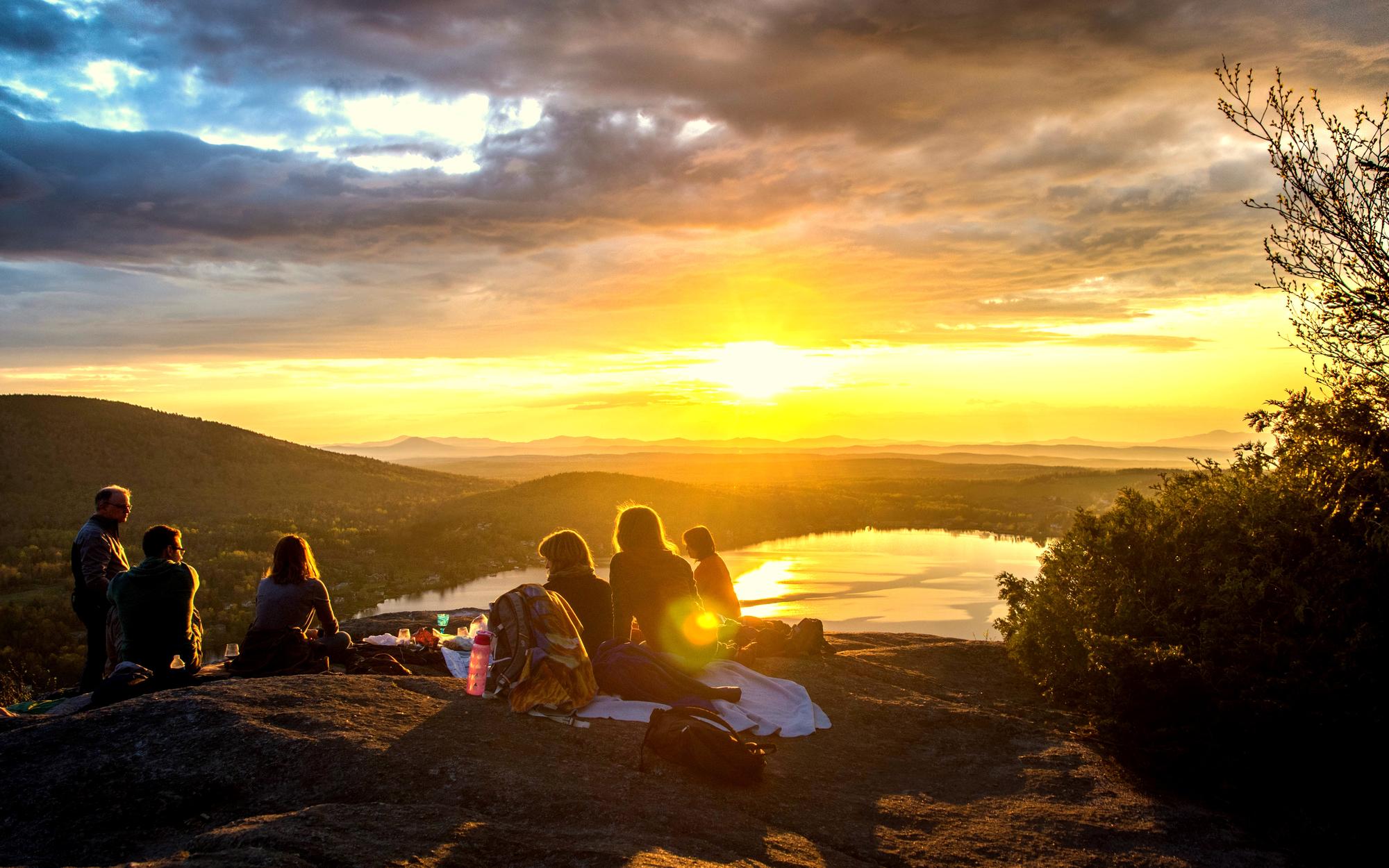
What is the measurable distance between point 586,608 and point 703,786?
239cm

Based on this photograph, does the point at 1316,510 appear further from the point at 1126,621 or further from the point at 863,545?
the point at 863,545

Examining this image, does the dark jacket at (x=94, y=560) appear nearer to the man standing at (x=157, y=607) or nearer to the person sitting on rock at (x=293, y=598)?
the man standing at (x=157, y=607)

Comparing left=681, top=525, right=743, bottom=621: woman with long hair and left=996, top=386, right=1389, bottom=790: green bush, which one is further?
left=681, top=525, right=743, bottom=621: woman with long hair

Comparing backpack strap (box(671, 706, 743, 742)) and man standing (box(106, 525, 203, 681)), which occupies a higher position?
man standing (box(106, 525, 203, 681))

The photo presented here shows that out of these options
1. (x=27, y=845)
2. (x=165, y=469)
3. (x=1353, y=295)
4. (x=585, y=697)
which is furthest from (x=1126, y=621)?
(x=165, y=469)

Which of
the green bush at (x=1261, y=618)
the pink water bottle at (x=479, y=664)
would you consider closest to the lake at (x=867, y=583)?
the green bush at (x=1261, y=618)

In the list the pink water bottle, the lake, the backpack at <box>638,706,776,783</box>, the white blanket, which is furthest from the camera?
the lake

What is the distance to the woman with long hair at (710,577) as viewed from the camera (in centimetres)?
1011

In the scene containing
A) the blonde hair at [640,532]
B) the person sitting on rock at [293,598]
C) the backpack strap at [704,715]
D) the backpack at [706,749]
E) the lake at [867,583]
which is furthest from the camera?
the lake at [867,583]

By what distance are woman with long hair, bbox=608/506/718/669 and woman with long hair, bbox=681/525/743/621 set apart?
142 centimetres

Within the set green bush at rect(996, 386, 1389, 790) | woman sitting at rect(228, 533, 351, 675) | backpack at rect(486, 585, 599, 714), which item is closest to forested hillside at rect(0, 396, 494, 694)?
woman sitting at rect(228, 533, 351, 675)

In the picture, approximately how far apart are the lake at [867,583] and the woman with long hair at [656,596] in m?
11.6

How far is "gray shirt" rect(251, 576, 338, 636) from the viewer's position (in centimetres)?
823

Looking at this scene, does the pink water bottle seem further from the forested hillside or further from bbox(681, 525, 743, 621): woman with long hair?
the forested hillside
